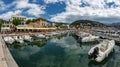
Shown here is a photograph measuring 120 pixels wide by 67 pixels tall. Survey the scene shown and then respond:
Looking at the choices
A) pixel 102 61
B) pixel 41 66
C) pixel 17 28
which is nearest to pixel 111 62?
pixel 102 61

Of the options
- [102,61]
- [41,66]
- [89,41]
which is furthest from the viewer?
[89,41]

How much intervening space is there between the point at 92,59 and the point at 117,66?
4373 millimetres

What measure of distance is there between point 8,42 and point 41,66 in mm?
30927

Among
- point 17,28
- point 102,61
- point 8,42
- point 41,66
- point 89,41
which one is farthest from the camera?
point 17,28

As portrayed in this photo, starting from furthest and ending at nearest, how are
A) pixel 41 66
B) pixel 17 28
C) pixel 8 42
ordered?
pixel 17 28 → pixel 8 42 → pixel 41 66

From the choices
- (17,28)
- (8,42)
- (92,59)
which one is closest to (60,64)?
(92,59)

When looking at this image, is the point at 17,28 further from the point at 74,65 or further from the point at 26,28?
the point at 74,65

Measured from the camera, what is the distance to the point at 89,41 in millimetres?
69812

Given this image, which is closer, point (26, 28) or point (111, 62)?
point (111, 62)

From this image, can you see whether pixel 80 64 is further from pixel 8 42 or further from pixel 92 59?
pixel 8 42

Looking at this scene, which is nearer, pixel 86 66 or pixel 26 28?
pixel 86 66

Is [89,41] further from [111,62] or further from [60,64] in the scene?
[60,64]

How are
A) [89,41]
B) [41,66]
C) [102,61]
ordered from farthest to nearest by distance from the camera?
1. [89,41]
2. [102,61]
3. [41,66]

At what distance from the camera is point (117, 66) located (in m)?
34.4
